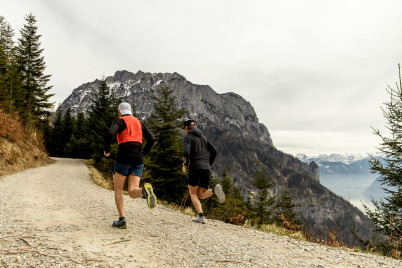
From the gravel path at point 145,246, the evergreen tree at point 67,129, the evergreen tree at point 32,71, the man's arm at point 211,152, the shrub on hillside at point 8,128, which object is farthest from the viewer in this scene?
the evergreen tree at point 67,129

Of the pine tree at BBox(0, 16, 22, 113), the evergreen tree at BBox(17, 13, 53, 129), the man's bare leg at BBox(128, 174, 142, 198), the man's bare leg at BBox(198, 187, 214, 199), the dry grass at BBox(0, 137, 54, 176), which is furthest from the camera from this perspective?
the evergreen tree at BBox(17, 13, 53, 129)

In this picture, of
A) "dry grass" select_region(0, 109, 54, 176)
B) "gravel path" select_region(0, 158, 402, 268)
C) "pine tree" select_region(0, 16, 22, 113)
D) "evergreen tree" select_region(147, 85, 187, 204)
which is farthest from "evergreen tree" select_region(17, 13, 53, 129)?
"gravel path" select_region(0, 158, 402, 268)

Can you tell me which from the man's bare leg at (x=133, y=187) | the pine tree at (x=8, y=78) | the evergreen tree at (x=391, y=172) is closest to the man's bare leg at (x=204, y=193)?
the man's bare leg at (x=133, y=187)

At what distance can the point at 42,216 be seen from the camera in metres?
4.79

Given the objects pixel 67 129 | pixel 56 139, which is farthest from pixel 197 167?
pixel 56 139

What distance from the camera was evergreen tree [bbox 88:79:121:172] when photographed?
1980 cm

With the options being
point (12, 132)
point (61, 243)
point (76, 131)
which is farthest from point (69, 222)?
point (76, 131)

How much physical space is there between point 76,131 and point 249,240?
45.0m

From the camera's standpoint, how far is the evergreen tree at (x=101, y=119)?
19.8 meters

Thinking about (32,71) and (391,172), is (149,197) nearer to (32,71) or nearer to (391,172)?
(391,172)

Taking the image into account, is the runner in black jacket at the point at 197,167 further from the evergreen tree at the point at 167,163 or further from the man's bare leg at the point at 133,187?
the evergreen tree at the point at 167,163

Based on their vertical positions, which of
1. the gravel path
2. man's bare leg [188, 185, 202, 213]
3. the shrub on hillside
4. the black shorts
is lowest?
the gravel path

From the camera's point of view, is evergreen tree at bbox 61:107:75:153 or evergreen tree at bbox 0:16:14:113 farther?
evergreen tree at bbox 61:107:75:153

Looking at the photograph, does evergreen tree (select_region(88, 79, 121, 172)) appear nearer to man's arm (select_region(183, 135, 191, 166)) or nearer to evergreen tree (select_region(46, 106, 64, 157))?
man's arm (select_region(183, 135, 191, 166))
